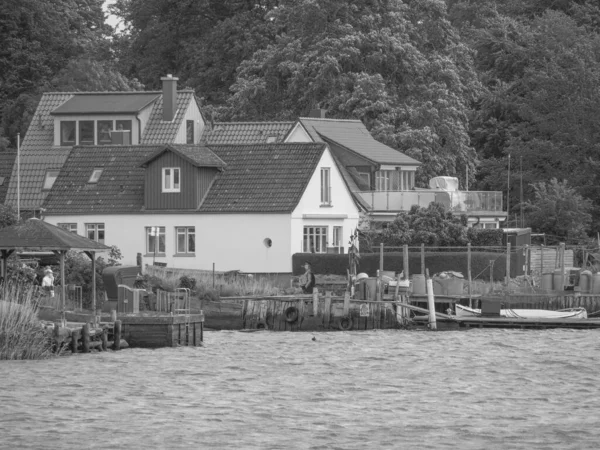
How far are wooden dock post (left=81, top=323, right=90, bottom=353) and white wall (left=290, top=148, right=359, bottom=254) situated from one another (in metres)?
26.9

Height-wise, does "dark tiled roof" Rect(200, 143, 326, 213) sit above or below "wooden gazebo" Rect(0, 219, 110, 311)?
above

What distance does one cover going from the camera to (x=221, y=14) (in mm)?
117938

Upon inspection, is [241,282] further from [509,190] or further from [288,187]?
[509,190]

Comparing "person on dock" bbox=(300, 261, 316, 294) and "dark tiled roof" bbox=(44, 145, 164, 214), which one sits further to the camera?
"dark tiled roof" bbox=(44, 145, 164, 214)

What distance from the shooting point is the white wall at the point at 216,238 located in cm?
7806

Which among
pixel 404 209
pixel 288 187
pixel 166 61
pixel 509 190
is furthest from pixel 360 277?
pixel 166 61

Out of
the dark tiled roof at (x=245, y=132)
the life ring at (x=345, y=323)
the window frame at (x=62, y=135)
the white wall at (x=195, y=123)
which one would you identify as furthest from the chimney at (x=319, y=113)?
the life ring at (x=345, y=323)

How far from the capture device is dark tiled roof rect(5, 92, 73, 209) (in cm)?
8650

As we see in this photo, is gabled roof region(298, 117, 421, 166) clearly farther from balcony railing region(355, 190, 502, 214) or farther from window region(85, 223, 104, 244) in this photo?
window region(85, 223, 104, 244)

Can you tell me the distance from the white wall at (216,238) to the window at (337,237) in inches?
172

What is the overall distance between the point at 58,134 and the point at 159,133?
4915 millimetres

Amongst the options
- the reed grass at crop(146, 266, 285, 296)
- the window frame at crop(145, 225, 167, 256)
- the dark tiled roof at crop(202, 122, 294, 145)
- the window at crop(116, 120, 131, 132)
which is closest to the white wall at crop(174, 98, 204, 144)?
the dark tiled roof at crop(202, 122, 294, 145)

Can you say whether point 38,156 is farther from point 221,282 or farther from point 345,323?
point 345,323

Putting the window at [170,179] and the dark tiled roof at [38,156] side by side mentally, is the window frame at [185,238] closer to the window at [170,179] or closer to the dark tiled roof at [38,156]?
the window at [170,179]
